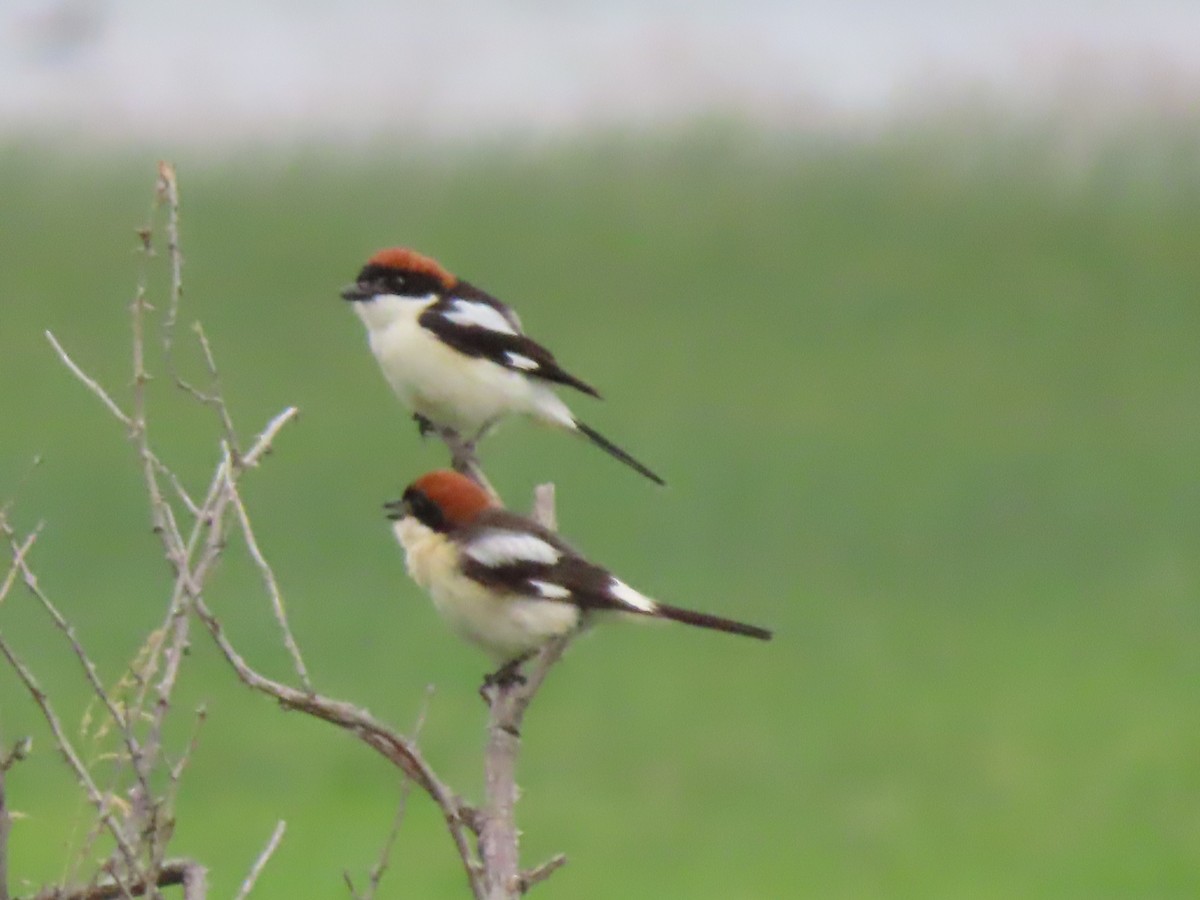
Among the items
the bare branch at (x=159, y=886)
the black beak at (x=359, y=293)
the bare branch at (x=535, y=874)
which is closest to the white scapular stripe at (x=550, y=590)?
the bare branch at (x=535, y=874)

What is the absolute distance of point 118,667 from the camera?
46.7 ft

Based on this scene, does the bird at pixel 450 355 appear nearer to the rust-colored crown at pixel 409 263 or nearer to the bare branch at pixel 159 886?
the rust-colored crown at pixel 409 263

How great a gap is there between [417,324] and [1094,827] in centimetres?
701

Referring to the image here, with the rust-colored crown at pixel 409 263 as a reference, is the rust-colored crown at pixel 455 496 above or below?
below

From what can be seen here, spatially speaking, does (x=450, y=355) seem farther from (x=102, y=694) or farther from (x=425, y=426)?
(x=102, y=694)

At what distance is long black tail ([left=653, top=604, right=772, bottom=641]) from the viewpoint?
4625 millimetres

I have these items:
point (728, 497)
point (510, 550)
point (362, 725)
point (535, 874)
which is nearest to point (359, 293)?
point (510, 550)

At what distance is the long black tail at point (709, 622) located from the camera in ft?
15.2

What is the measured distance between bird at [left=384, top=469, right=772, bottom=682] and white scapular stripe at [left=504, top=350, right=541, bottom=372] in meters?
1.54

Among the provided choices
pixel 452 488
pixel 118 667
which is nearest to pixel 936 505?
pixel 118 667

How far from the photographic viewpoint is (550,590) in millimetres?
5023

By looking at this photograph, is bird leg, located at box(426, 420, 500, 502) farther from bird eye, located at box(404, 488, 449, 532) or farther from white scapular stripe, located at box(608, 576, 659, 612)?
white scapular stripe, located at box(608, 576, 659, 612)

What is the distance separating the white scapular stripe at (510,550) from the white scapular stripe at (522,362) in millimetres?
1725

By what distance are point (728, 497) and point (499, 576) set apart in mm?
12723
